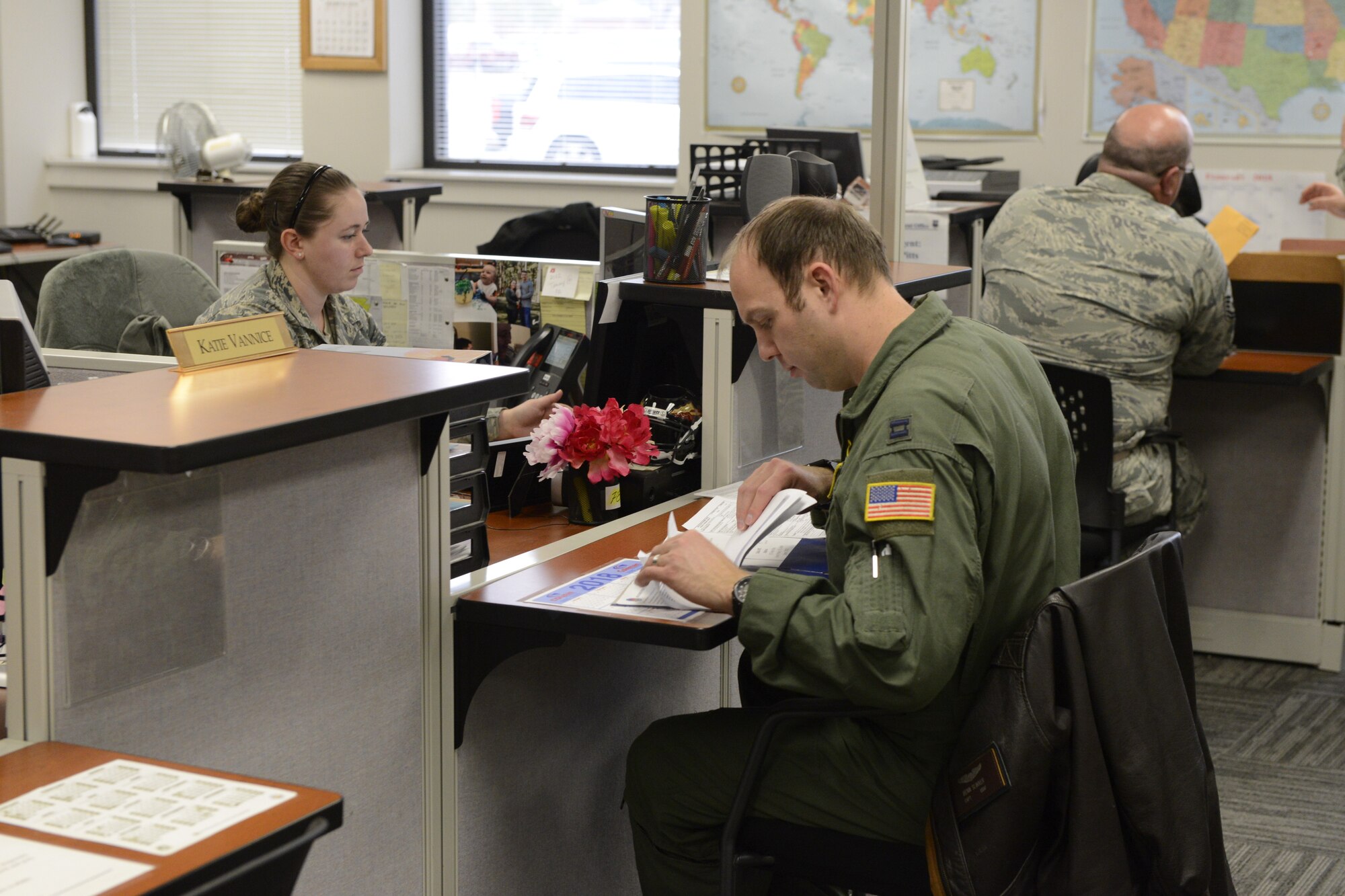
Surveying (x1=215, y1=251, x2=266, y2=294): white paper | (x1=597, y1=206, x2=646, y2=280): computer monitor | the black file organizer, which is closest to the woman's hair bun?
(x1=215, y1=251, x2=266, y2=294): white paper

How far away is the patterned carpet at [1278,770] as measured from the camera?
2.63 m

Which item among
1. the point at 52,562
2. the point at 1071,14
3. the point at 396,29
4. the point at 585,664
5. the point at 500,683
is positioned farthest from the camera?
the point at 396,29

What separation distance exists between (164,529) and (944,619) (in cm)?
76

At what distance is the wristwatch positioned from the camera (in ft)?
5.23

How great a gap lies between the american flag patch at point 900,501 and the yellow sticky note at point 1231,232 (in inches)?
99.3

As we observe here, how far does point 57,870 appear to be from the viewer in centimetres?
94

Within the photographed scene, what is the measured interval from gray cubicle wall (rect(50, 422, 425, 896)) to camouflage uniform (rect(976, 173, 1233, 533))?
6.68ft

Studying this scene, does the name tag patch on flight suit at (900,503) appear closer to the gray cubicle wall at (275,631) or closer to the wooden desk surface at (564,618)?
the wooden desk surface at (564,618)

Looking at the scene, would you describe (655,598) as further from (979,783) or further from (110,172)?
(110,172)

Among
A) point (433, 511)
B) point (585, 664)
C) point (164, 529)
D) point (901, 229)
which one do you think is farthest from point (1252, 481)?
point (164, 529)

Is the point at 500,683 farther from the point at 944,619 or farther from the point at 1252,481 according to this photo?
the point at 1252,481

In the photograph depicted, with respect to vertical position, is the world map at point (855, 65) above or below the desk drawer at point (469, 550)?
above

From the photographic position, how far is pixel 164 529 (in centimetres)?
127

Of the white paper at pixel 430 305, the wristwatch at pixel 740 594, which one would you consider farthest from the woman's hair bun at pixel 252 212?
the wristwatch at pixel 740 594
